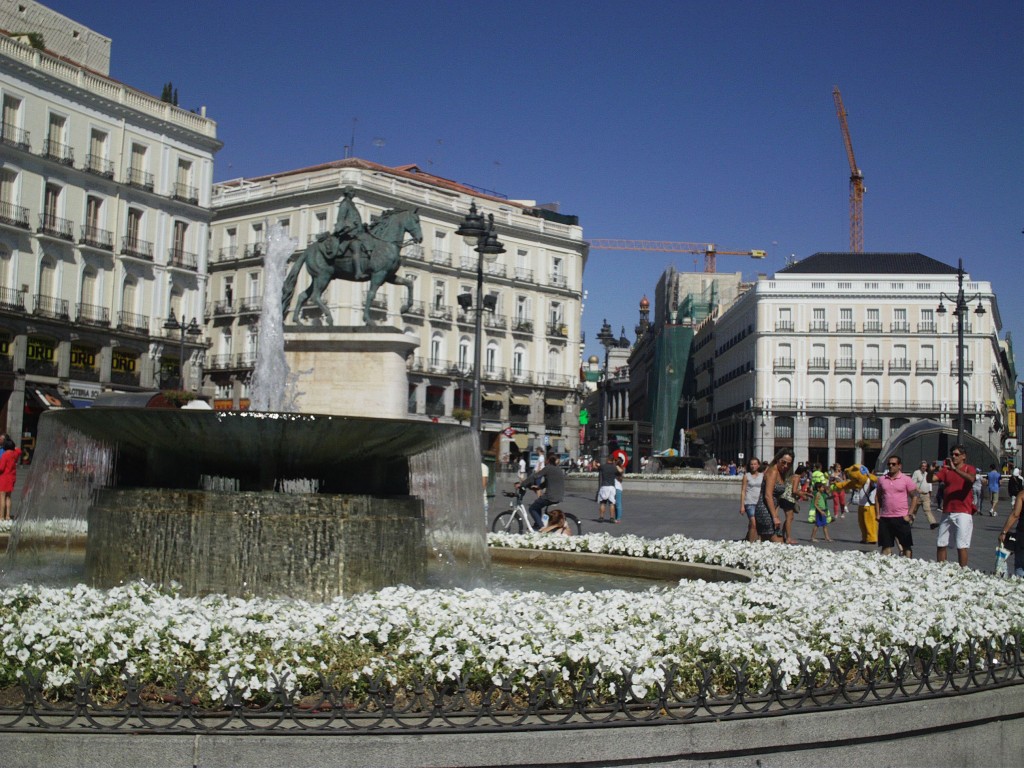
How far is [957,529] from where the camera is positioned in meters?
12.7

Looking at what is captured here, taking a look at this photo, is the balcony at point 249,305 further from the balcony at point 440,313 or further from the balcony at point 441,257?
the balcony at point 441,257

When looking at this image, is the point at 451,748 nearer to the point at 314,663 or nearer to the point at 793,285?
the point at 314,663

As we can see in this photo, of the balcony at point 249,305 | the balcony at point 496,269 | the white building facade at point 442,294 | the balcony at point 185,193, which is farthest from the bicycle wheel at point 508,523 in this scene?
the balcony at point 496,269

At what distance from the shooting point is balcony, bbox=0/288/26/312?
40753 mm

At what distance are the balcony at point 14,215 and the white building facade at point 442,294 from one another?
16345 mm

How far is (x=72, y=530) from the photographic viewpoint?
30.5 feet

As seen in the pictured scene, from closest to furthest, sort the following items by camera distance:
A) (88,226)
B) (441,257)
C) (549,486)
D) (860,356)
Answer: (549,486) → (88,226) → (441,257) → (860,356)

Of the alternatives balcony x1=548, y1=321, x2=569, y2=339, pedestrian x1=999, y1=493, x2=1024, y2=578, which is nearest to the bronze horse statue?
pedestrian x1=999, y1=493, x2=1024, y2=578

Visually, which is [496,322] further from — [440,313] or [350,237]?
[350,237]

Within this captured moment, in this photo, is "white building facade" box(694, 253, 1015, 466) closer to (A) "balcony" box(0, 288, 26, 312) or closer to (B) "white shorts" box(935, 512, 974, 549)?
(A) "balcony" box(0, 288, 26, 312)

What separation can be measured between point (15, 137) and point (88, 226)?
14.7 ft

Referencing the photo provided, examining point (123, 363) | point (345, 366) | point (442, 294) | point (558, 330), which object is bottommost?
point (345, 366)

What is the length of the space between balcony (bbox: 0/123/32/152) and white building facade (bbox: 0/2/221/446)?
0.21 ft

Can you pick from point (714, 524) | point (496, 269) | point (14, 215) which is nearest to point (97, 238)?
point (14, 215)
